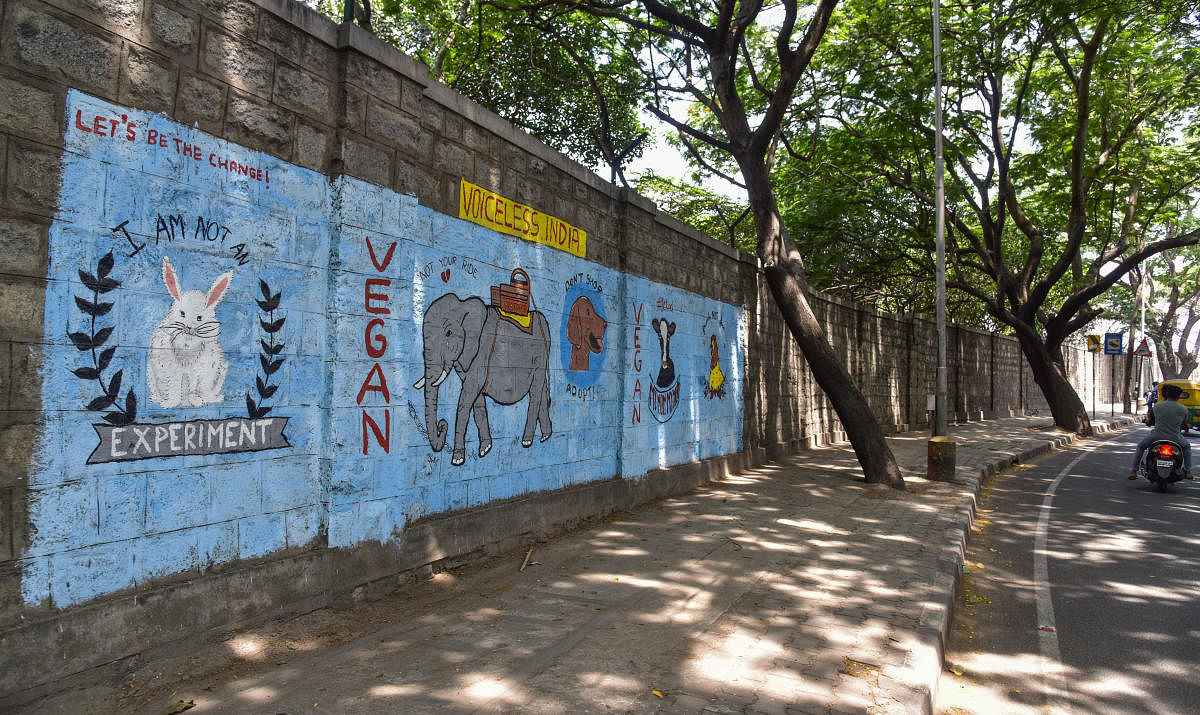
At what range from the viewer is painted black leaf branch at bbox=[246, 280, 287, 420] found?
162 inches

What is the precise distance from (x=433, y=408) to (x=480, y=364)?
662 mm

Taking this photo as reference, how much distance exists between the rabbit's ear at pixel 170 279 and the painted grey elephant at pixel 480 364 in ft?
6.03

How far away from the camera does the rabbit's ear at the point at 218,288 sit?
3885 millimetres

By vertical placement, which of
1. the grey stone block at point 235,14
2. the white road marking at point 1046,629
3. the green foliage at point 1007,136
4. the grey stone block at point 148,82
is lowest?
the white road marking at point 1046,629

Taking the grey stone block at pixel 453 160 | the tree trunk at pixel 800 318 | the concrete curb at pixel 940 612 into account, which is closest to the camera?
the concrete curb at pixel 940 612

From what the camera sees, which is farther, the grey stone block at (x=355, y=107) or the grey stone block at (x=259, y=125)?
the grey stone block at (x=355, y=107)

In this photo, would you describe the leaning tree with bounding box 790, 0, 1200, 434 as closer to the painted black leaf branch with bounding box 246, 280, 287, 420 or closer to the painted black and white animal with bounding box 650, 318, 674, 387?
the painted black and white animal with bounding box 650, 318, 674, 387

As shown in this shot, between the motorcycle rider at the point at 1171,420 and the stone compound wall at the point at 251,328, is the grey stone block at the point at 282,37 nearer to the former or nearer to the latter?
the stone compound wall at the point at 251,328

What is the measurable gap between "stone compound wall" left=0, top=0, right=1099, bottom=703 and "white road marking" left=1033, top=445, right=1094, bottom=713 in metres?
3.91

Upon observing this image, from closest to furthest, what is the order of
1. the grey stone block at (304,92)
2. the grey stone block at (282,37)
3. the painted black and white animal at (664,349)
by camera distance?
the grey stone block at (282,37) < the grey stone block at (304,92) < the painted black and white animal at (664,349)

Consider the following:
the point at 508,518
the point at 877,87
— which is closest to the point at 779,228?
the point at 877,87

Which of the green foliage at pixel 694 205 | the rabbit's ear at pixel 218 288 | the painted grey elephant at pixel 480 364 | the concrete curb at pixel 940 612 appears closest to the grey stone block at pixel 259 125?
the rabbit's ear at pixel 218 288

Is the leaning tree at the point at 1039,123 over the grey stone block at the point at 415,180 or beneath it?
over

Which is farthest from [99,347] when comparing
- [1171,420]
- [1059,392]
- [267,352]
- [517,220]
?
[1059,392]
